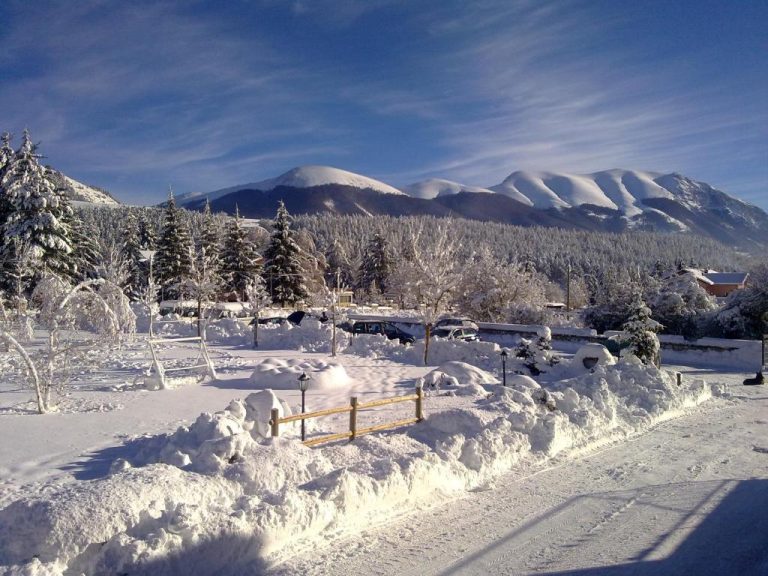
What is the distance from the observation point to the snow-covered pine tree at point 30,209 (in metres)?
30.1

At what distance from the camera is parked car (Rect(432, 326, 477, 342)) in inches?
1104

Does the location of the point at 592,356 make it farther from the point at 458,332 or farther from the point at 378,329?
the point at 378,329

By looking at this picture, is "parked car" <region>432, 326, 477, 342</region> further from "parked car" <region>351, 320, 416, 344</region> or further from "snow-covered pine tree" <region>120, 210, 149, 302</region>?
"snow-covered pine tree" <region>120, 210, 149, 302</region>

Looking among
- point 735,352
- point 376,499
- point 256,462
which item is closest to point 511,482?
point 376,499

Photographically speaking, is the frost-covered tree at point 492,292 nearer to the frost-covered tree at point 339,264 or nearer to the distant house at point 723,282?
the distant house at point 723,282

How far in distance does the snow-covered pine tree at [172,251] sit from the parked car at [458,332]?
94.0ft

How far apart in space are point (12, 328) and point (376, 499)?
11837 millimetres

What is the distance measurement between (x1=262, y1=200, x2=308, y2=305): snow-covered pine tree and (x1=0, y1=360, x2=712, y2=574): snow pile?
38.9 meters

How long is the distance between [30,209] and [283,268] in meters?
22.0

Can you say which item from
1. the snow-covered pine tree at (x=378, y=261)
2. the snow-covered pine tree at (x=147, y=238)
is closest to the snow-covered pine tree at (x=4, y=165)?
the snow-covered pine tree at (x=147, y=238)

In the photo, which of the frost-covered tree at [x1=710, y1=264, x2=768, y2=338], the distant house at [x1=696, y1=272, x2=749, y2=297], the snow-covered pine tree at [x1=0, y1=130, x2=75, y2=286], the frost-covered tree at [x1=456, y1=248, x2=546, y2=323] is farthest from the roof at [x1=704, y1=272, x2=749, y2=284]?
the snow-covered pine tree at [x1=0, y1=130, x2=75, y2=286]

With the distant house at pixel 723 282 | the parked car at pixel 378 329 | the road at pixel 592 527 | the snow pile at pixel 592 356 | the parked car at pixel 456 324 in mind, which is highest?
the distant house at pixel 723 282

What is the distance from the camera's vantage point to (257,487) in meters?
7.40

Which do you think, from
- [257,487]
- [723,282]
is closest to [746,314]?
[257,487]
